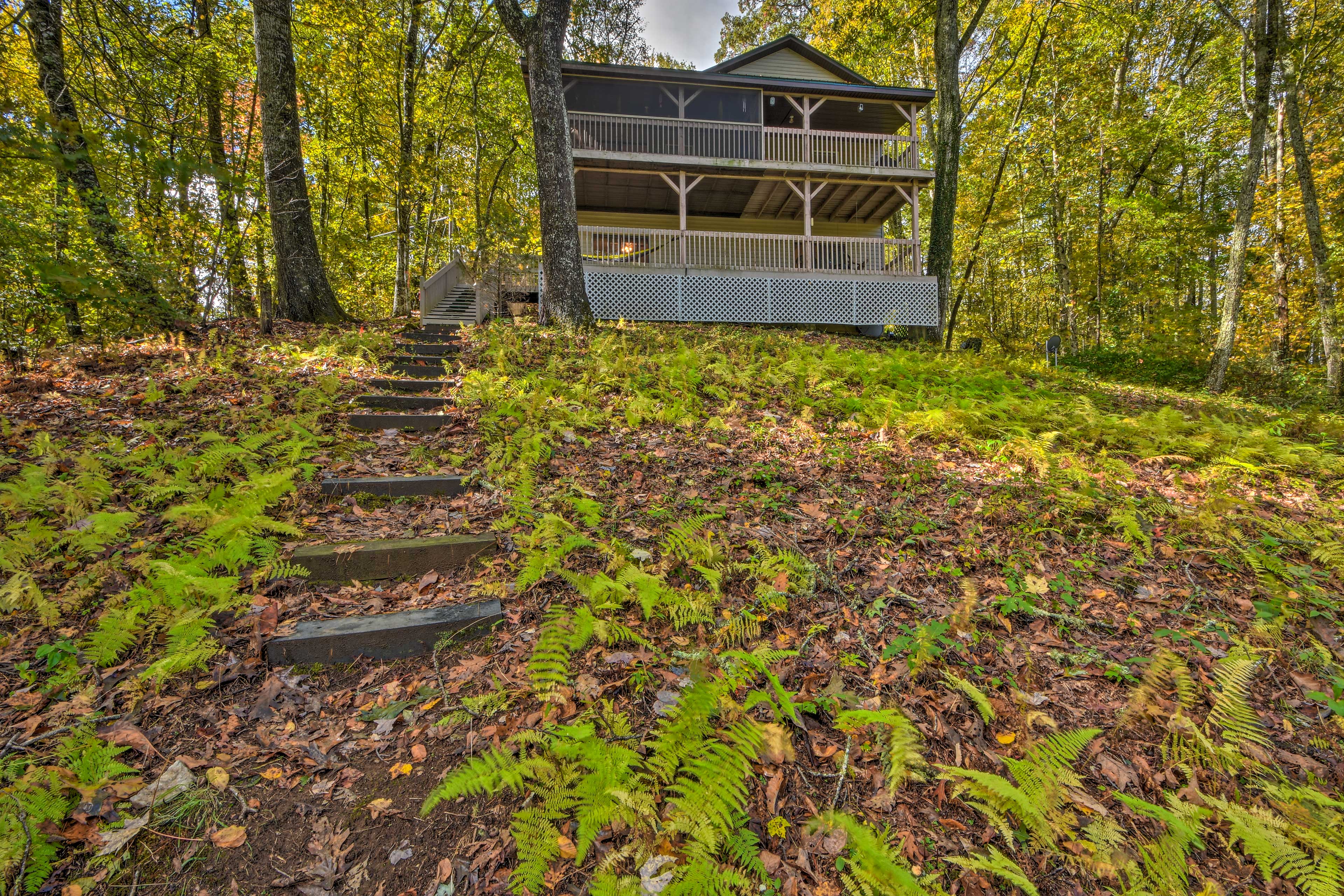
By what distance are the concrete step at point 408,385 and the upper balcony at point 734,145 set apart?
31.9 ft

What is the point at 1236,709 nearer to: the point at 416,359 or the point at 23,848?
the point at 23,848

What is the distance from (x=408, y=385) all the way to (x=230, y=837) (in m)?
4.89

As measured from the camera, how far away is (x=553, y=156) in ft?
27.8

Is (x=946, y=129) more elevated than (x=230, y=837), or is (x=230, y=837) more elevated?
(x=946, y=129)

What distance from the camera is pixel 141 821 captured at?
5.56 ft

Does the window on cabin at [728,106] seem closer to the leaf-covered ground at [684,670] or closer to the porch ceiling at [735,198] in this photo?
the porch ceiling at [735,198]

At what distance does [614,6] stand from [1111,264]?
61.3 feet

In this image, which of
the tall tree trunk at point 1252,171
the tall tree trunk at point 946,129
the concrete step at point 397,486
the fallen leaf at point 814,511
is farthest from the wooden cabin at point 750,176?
the fallen leaf at point 814,511

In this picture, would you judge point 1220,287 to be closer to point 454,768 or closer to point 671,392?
point 671,392

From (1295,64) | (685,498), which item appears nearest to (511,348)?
(685,498)

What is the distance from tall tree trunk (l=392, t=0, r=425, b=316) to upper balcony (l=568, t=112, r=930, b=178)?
404 cm

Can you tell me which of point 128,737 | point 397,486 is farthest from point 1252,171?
point 128,737

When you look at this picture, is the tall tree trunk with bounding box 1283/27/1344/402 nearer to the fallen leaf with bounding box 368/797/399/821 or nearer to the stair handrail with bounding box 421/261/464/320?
the fallen leaf with bounding box 368/797/399/821

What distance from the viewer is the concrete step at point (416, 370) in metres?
6.43
